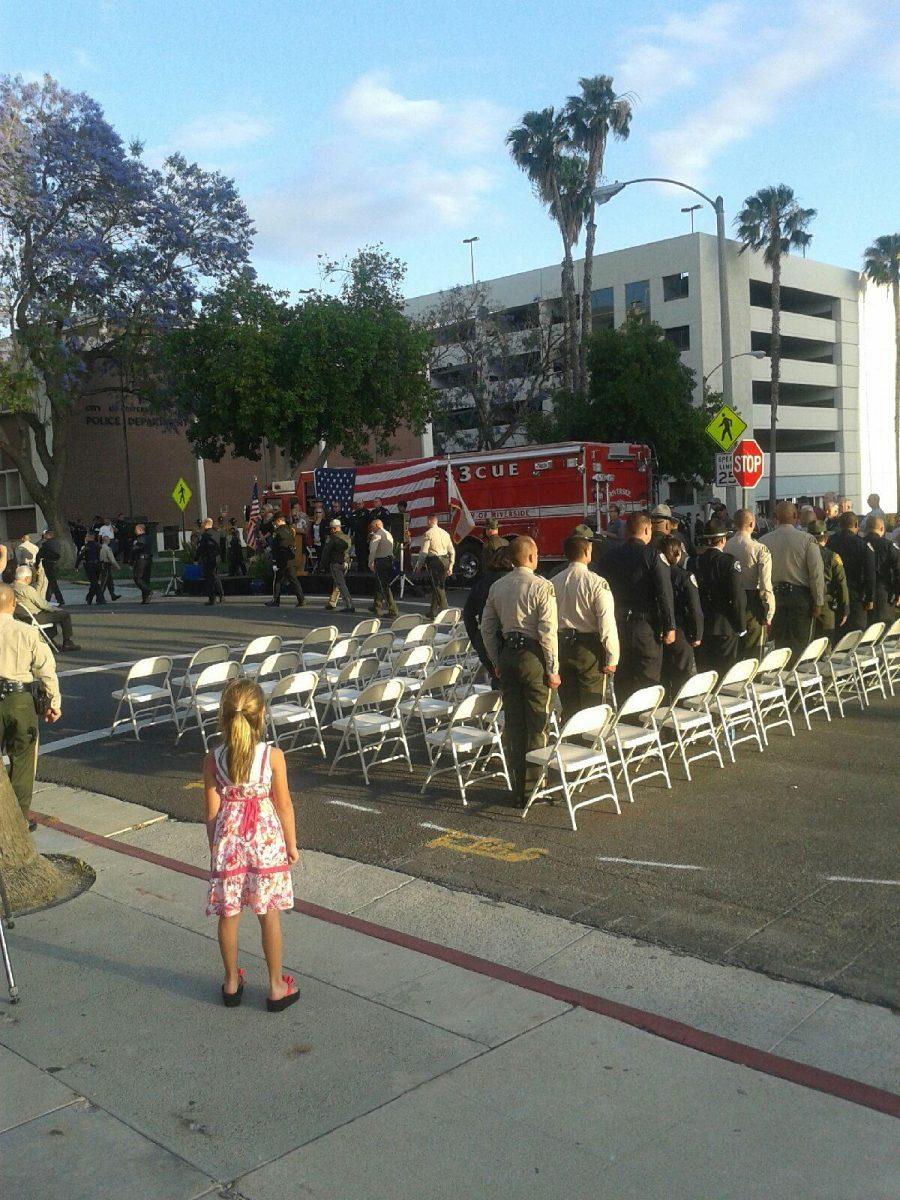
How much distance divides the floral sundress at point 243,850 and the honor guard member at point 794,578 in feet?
23.3

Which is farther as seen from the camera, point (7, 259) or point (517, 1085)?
point (7, 259)

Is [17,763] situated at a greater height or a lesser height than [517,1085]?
greater

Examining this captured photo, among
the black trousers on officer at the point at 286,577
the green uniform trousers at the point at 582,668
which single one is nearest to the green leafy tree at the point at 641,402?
the black trousers on officer at the point at 286,577

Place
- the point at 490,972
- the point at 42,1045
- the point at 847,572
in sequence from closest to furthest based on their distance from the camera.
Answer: the point at 42,1045 < the point at 490,972 < the point at 847,572

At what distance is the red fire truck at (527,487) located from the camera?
79.9 ft

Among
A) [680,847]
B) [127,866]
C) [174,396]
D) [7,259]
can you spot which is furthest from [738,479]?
[7,259]

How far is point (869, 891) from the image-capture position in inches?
232

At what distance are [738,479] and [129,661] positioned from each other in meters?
9.01

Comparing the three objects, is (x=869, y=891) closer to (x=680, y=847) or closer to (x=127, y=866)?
(x=680, y=847)

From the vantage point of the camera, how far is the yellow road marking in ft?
22.0

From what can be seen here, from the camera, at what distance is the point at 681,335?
50625mm

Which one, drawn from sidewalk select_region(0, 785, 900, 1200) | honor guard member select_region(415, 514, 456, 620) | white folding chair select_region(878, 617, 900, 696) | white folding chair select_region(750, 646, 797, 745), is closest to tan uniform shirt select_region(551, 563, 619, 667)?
white folding chair select_region(750, 646, 797, 745)

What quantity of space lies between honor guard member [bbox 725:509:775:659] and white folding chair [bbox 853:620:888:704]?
1.21 metres

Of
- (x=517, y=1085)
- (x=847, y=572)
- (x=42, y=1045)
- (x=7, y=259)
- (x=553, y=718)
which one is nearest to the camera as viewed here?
(x=517, y=1085)
